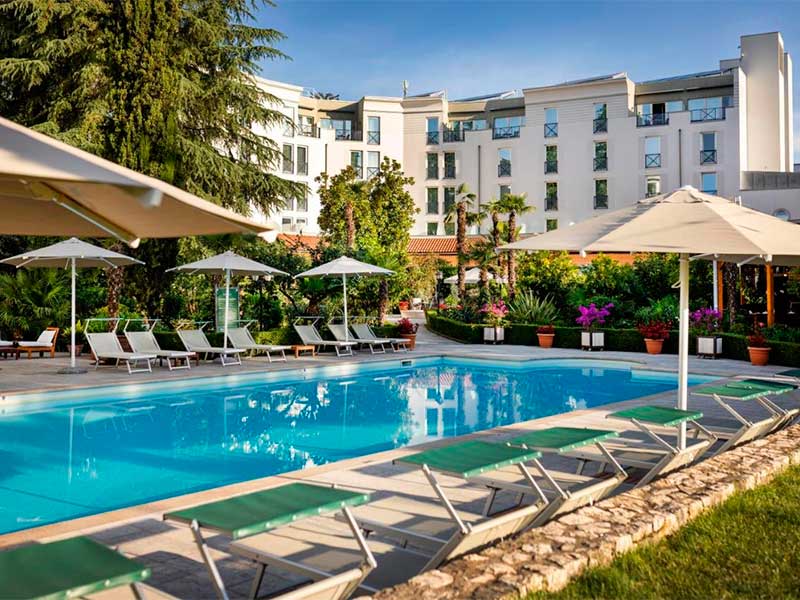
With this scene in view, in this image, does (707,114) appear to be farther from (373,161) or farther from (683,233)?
(683,233)

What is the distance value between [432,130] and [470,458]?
48326mm

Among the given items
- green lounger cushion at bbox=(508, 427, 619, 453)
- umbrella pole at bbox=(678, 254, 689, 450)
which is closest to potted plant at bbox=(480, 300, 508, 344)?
umbrella pole at bbox=(678, 254, 689, 450)

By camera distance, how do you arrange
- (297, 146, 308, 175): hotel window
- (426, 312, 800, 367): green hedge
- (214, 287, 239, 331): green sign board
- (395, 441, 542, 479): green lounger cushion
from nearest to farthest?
(395, 441, 542, 479): green lounger cushion → (426, 312, 800, 367): green hedge → (214, 287, 239, 331): green sign board → (297, 146, 308, 175): hotel window

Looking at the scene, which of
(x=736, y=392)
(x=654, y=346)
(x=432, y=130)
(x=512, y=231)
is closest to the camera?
(x=736, y=392)

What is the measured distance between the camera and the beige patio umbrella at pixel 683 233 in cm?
680

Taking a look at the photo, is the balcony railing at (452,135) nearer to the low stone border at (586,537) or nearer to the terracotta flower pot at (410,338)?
the terracotta flower pot at (410,338)

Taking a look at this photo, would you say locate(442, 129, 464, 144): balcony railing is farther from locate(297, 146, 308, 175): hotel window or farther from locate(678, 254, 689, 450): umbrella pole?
locate(678, 254, 689, 450): umbrella pole

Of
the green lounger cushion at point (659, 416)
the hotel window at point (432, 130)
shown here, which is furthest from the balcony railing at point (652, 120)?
the green lounger cushion at point (659, 416)

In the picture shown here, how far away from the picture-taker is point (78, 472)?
29.1 feet

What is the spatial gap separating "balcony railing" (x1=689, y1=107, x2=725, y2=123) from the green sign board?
3364 centimetres

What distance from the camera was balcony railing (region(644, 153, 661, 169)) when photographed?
45.6m

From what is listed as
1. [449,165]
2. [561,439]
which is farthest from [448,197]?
[561,439]

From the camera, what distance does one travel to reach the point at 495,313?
83.1 ft

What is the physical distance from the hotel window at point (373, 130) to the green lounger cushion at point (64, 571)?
4913 centimetres
